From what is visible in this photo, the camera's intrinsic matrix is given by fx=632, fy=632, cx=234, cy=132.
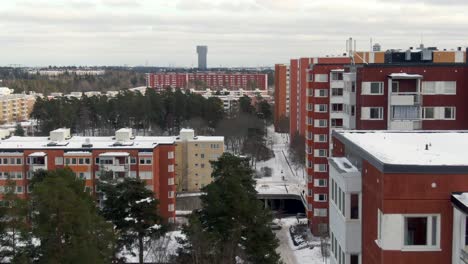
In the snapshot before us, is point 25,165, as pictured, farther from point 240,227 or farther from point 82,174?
point 240,227

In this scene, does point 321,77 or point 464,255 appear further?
point 321,77

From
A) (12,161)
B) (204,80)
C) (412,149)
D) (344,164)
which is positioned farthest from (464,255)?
(204,80)

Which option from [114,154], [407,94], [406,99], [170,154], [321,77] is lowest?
[170,154]

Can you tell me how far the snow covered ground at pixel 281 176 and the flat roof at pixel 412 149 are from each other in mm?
26441

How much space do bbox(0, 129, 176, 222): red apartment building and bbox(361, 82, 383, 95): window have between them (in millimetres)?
11487

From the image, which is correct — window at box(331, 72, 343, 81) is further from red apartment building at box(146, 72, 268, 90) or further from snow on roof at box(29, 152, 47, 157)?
red apartment building at box(146, 72, 268, 90)

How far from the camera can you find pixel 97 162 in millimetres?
29328

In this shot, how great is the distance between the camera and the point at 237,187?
1811 centimetres

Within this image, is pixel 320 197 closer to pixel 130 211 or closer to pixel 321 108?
pixel 321 108

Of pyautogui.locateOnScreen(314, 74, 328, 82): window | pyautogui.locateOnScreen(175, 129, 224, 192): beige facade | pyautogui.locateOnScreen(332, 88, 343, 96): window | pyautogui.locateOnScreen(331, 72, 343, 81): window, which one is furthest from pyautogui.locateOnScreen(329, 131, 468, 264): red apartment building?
pyautogui.locateOnScreen(175, 129, 224, 192): beige facade

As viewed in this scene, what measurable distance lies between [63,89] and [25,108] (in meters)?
27.8

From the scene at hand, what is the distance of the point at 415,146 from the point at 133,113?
46.8 m

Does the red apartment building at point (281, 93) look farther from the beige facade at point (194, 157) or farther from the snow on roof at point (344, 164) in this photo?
the snow on roof at point (344, 164)

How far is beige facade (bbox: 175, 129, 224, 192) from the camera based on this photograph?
38.8m
